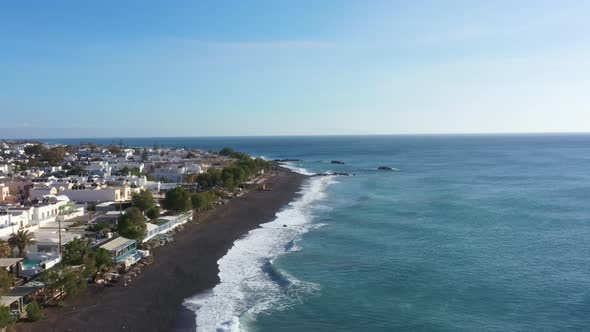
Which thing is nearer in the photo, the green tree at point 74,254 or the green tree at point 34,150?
the green tree at point 74,254

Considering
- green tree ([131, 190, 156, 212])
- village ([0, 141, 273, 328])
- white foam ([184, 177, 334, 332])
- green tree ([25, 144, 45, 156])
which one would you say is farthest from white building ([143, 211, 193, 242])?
green tree ([25, 144, 45, 156])

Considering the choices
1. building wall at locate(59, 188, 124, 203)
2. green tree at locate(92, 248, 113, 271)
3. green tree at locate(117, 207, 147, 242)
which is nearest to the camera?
green tree at locate(92, 248, 113, 271)

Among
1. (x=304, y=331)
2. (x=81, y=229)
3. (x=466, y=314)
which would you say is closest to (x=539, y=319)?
(x=466, y=314)

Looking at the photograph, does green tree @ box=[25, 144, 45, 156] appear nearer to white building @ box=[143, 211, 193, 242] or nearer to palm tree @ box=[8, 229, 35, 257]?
white building @ box=[143, 211, 193, 242]

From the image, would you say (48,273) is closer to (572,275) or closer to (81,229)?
(81,229)

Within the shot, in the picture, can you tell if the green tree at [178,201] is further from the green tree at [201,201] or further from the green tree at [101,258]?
the green tree at [101,258]

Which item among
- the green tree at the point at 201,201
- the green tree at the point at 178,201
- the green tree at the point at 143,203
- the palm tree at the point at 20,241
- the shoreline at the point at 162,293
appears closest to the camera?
the shoreline at the point at 162,293

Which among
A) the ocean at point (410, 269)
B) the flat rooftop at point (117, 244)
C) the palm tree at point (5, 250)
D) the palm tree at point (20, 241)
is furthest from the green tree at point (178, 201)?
the palm tree at point (5, 250)
